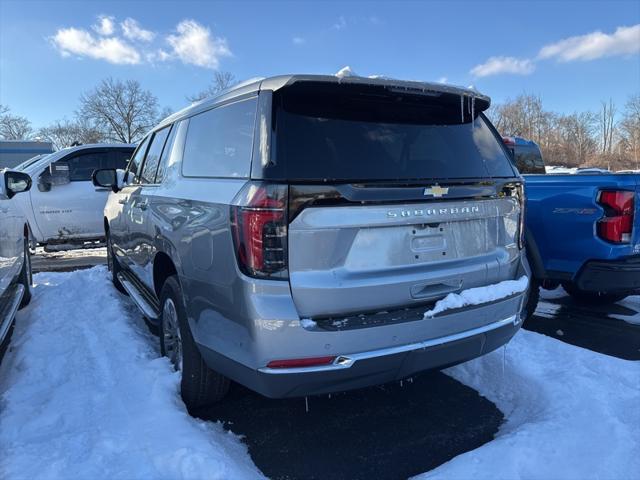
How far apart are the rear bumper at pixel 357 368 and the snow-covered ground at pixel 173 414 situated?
1.41ft

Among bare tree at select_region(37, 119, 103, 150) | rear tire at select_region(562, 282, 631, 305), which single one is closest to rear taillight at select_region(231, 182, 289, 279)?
rear tire at select_region(562, 282, 631, 305)

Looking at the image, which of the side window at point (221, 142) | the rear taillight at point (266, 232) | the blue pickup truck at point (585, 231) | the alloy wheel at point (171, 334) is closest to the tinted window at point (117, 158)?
the side window at point (221, 142)

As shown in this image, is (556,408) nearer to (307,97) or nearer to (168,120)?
(307,97)

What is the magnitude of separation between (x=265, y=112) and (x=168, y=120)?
203cm

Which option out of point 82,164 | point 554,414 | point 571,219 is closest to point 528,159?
point 571,219

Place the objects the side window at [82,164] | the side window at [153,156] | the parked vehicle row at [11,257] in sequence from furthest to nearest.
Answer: the side window at [82,164] < the side window at [153,156] < the parked vehicle row at [11,257]

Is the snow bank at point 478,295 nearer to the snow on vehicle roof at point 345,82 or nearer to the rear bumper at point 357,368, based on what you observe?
the rear bumper at point 357,368

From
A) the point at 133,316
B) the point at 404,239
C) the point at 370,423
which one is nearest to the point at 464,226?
the point at 404,239

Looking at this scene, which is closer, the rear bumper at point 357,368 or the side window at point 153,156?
the rear bumper at point 357,368

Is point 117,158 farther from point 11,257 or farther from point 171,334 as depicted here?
point 171,334

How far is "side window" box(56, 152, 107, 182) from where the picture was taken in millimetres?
8898

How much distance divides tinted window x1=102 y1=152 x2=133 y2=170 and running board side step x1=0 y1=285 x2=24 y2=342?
523cm

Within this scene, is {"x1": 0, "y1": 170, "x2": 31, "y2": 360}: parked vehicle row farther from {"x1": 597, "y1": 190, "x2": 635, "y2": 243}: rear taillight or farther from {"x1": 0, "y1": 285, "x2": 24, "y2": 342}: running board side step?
{"x1": 597, "y1": 190, "x2": 635, "y2": 243}: rear taillight

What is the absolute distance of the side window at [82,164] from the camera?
8.90 metres
